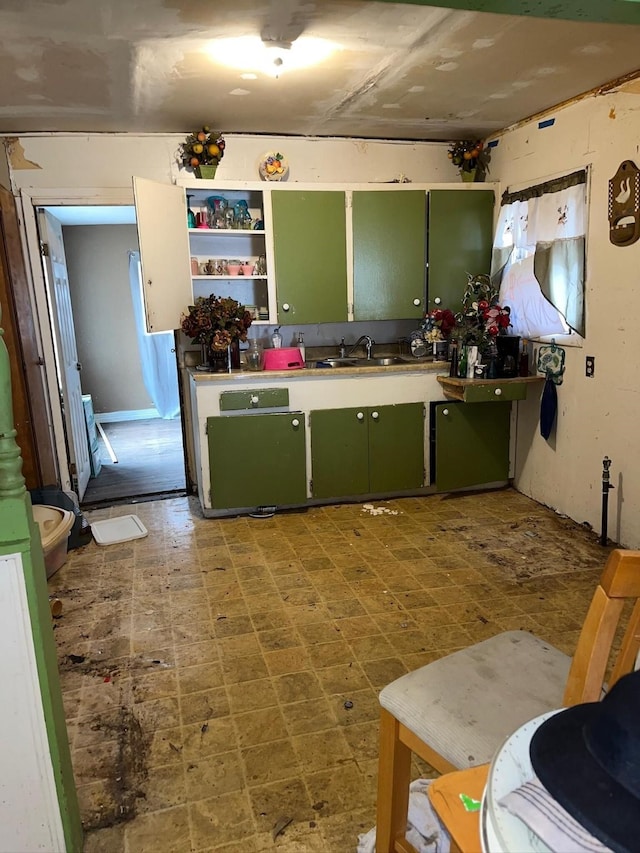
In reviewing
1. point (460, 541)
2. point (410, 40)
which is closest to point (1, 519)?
point (410, 40)

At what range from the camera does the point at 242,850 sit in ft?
5.08

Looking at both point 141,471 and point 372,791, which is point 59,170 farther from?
point 372,791

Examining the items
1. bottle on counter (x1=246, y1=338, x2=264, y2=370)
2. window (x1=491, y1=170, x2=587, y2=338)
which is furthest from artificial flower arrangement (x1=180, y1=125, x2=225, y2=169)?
window (x1=491, y1=170, x2=587, y2=338)

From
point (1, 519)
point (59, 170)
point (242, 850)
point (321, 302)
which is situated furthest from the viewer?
point (321, 302)

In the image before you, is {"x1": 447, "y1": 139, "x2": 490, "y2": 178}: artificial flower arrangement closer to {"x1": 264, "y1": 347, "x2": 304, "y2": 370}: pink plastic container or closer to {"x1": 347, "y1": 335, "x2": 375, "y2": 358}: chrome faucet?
{"x1": 347, "y1": 335, "x2": 375, "y2": 358}: chrome faucet

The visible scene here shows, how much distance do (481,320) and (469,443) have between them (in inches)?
32.5

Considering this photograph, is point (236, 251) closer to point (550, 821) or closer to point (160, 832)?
point (160, 832)

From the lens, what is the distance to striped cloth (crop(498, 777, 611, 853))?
62cm

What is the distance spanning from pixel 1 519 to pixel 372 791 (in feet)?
4.18

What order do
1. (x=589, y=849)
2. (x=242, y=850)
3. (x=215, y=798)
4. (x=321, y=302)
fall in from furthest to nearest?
(x=321, y=302) < (x=215, y=798) < (x=242, y=850) < (x=589, y=849)

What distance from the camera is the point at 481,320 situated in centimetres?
379

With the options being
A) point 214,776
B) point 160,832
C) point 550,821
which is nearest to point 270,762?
point 214,776

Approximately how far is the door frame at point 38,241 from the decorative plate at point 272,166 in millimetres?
878

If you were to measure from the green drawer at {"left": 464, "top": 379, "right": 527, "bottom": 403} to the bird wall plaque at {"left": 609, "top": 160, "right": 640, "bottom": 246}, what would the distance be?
1010 mm
